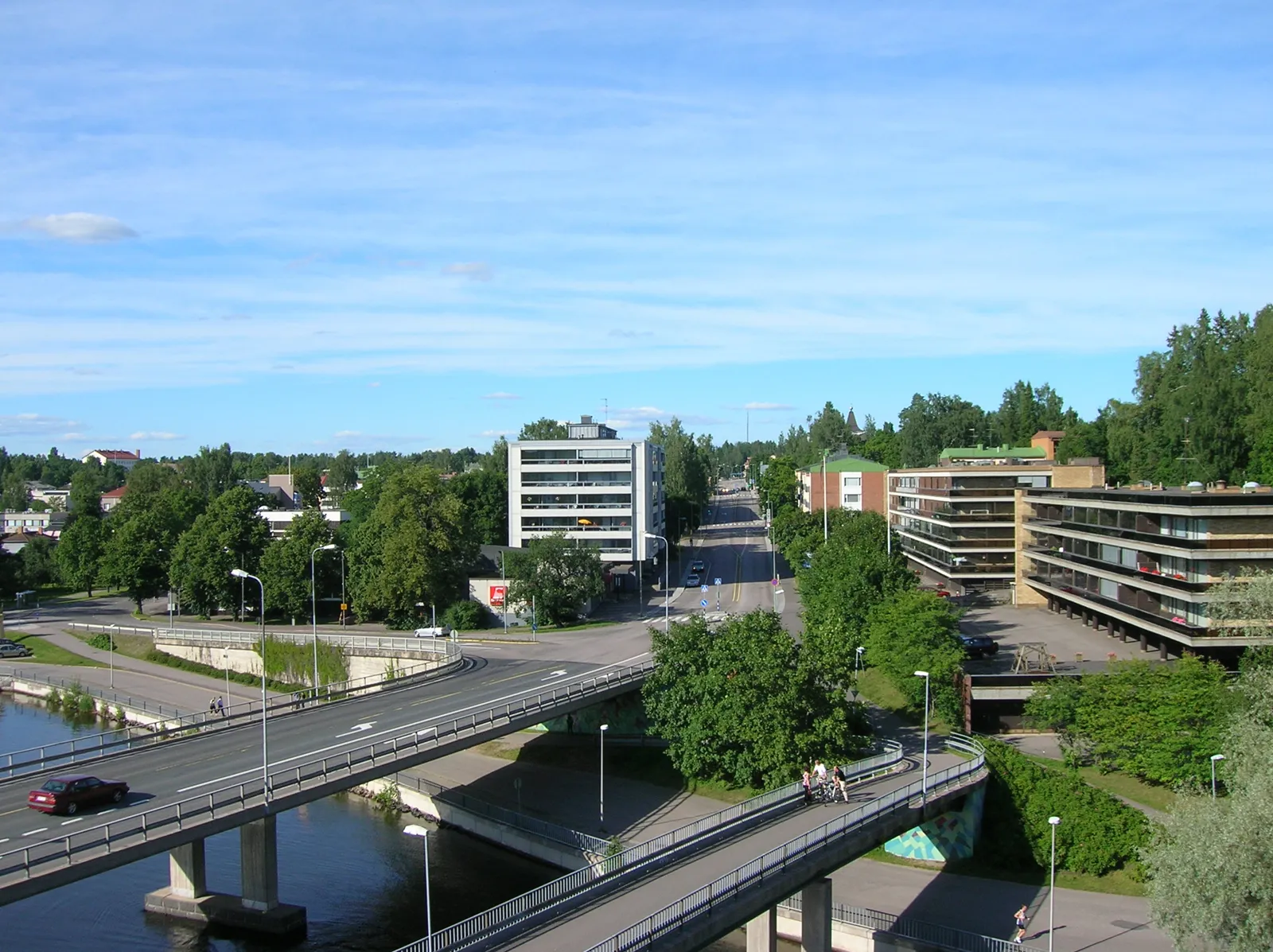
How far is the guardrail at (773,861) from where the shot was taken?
2362 cm

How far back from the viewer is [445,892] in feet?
124

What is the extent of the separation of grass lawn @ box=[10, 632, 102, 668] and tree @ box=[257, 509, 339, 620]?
11604 mm

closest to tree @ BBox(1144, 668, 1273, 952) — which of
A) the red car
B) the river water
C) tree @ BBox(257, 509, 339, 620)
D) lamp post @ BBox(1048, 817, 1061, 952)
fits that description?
lamp post @ BBox(1048, 817, 1061, 952)

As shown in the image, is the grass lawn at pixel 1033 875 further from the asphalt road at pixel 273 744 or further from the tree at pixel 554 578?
the tree at pixel 554 578

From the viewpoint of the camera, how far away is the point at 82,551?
104 metres

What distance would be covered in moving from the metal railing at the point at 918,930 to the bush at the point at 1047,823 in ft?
21.7

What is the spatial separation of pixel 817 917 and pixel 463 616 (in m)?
48.6

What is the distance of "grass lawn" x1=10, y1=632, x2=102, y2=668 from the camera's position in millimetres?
78062

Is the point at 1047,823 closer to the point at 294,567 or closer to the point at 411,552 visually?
the point at 411,552

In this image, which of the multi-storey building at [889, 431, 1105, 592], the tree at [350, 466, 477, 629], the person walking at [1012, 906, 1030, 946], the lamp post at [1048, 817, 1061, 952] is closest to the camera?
the lamp post at [1048, 817, 1061, 952]

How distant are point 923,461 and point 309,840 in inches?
4665

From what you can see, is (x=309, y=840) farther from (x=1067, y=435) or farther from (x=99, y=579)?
(x=1067, y=435)

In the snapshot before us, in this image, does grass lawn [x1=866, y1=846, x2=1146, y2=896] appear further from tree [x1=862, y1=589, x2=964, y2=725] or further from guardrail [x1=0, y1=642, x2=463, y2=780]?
guardrail [x1=0, y1=642, x2=463, y2=780]

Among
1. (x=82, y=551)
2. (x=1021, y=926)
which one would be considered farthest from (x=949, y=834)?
(x=82, y=551)
